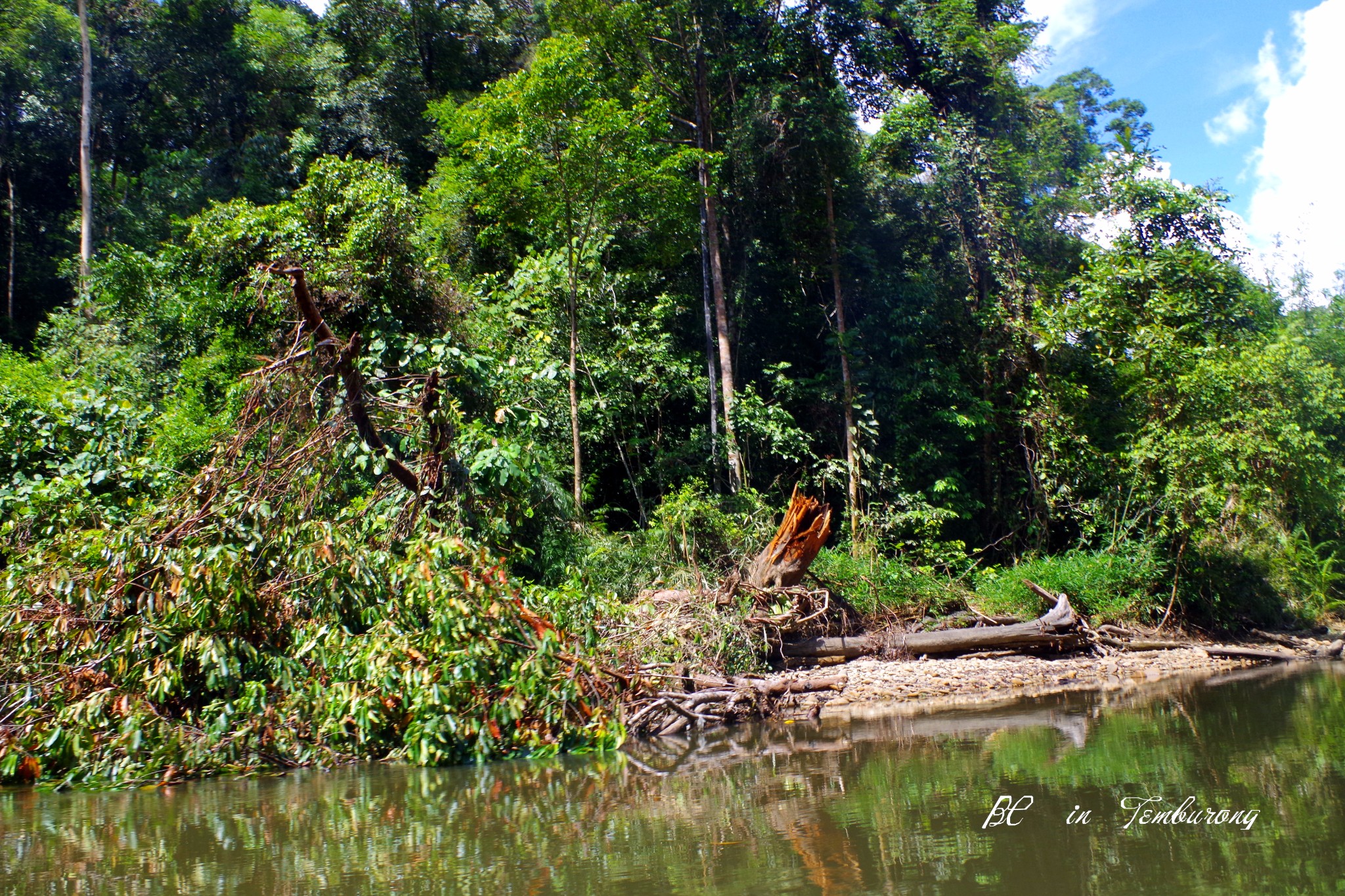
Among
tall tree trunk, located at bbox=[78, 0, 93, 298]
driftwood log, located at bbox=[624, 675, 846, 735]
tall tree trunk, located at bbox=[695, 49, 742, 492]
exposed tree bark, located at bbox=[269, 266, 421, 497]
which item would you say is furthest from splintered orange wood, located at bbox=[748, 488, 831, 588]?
tall tree trunk, located at bbox=[78, 0, 93, 298]

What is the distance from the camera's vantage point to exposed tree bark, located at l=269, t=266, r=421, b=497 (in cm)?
709

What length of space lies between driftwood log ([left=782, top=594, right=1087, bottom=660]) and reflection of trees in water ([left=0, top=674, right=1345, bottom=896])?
3623 millimetres

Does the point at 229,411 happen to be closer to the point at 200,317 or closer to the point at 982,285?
the point at 200,317

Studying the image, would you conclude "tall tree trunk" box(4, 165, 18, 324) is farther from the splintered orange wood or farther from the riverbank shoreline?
the riverbank shoreline

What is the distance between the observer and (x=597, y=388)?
14.6m

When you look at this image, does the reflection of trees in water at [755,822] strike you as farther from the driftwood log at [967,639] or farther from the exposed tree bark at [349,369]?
the driftwood log at [967,639]

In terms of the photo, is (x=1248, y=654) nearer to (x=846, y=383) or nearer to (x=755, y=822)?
(x=846, y=383)

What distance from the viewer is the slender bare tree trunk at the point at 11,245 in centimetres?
2367

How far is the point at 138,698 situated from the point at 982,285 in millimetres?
16698

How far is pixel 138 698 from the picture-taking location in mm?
6219

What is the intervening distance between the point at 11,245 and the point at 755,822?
94.8 feet

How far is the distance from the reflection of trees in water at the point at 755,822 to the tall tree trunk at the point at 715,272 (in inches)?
309

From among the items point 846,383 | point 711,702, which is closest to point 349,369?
point 711,702

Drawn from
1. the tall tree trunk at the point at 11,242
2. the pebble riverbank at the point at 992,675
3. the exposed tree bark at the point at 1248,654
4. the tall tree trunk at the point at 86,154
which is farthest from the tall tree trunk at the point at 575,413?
→ the tall tree trunk at the point at 11,242
